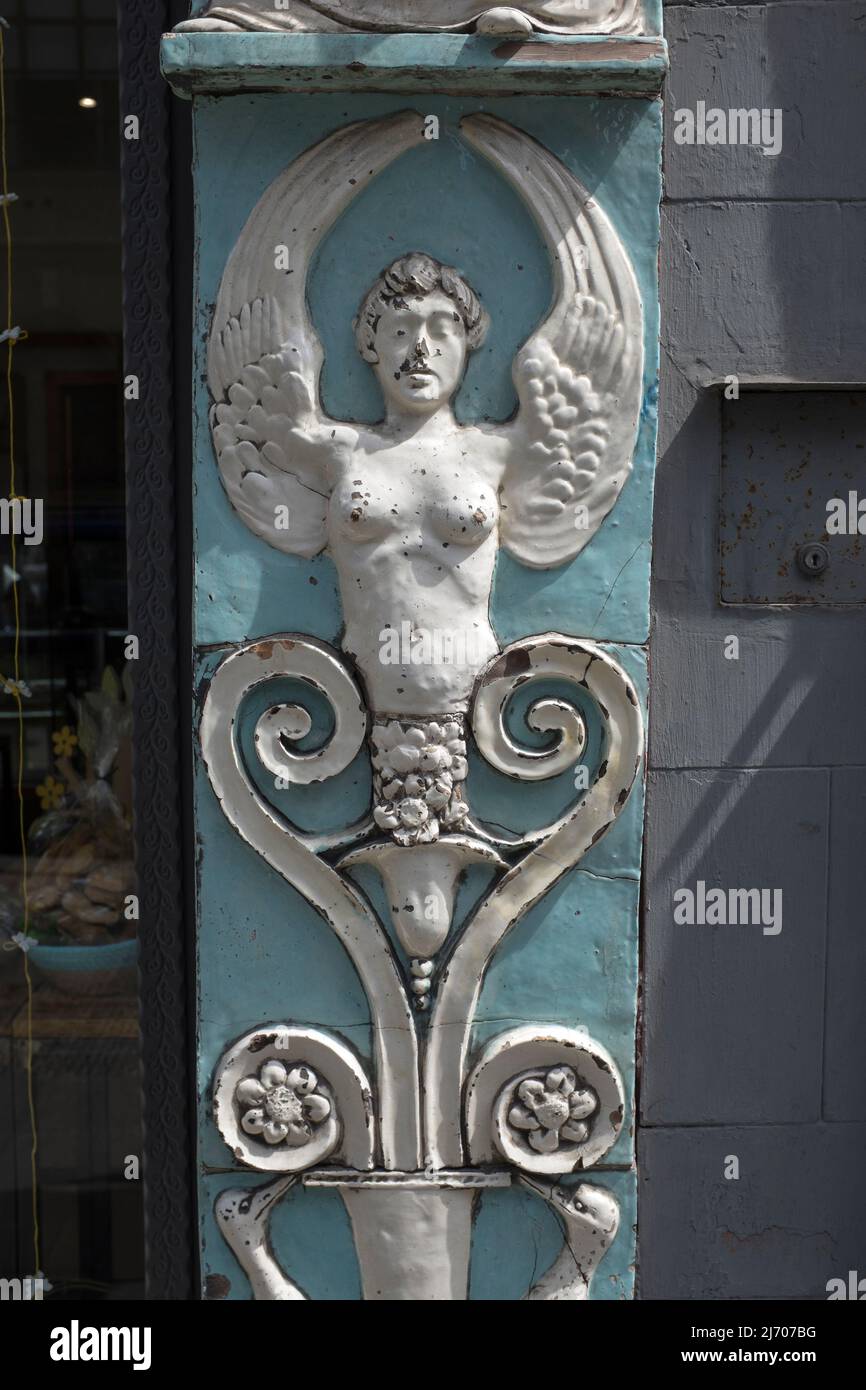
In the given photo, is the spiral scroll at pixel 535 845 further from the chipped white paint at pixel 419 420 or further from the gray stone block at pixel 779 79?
the gray stone block at pixel 779 79

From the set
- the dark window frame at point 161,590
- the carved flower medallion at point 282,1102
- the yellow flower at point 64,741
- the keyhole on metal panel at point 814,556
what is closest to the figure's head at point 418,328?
the dark window frame at point 161,590

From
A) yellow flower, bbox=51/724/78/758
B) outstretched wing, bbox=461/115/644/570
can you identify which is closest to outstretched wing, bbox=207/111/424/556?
outstretched wing, bbox=461/115/644/570

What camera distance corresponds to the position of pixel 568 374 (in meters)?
2.11

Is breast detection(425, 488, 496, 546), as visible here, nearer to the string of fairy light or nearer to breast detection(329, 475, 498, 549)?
breast detection(329, 475, 498, 549)

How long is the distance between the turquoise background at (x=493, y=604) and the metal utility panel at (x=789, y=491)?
28 centimetres

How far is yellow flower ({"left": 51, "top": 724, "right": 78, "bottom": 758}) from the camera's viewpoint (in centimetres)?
259

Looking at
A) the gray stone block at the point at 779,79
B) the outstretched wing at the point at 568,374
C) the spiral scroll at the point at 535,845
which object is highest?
the gray stone block at the point at 779,79

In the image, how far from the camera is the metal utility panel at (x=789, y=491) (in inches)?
92.4

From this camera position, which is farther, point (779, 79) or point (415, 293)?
point (779, 79)

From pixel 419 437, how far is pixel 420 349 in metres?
0.14

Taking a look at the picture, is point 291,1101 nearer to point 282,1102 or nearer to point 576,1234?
point 282,1102

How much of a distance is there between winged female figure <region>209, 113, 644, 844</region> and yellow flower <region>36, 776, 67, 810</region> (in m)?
0.80

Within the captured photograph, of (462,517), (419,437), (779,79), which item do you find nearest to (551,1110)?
(462,517)
